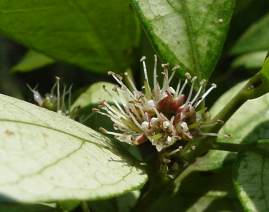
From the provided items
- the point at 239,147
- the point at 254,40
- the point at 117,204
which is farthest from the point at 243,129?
the point at 254,40

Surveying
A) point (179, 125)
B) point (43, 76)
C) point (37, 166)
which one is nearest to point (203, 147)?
point (179, 125)

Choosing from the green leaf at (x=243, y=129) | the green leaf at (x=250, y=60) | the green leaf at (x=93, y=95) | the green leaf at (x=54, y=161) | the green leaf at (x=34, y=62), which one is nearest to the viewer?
the green leaf at (x=54, y=161)

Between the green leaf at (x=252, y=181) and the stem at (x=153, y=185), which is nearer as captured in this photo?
the green leaf at (x=252, y=181)

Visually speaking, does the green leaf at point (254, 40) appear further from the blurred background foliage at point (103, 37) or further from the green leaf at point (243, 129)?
the green leaf at point (243, 129)

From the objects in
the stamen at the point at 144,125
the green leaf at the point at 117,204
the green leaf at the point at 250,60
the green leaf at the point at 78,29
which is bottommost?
the green leaf at the point at 117,204

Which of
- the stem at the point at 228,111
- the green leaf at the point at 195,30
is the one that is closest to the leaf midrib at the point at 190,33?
the green leaf at the point at 195,30

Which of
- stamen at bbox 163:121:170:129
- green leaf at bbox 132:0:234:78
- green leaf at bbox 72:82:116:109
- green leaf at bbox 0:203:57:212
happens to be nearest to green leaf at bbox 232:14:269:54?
green leaf at bbox 72:82:116:109

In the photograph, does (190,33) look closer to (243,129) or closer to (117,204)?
(243,129)
